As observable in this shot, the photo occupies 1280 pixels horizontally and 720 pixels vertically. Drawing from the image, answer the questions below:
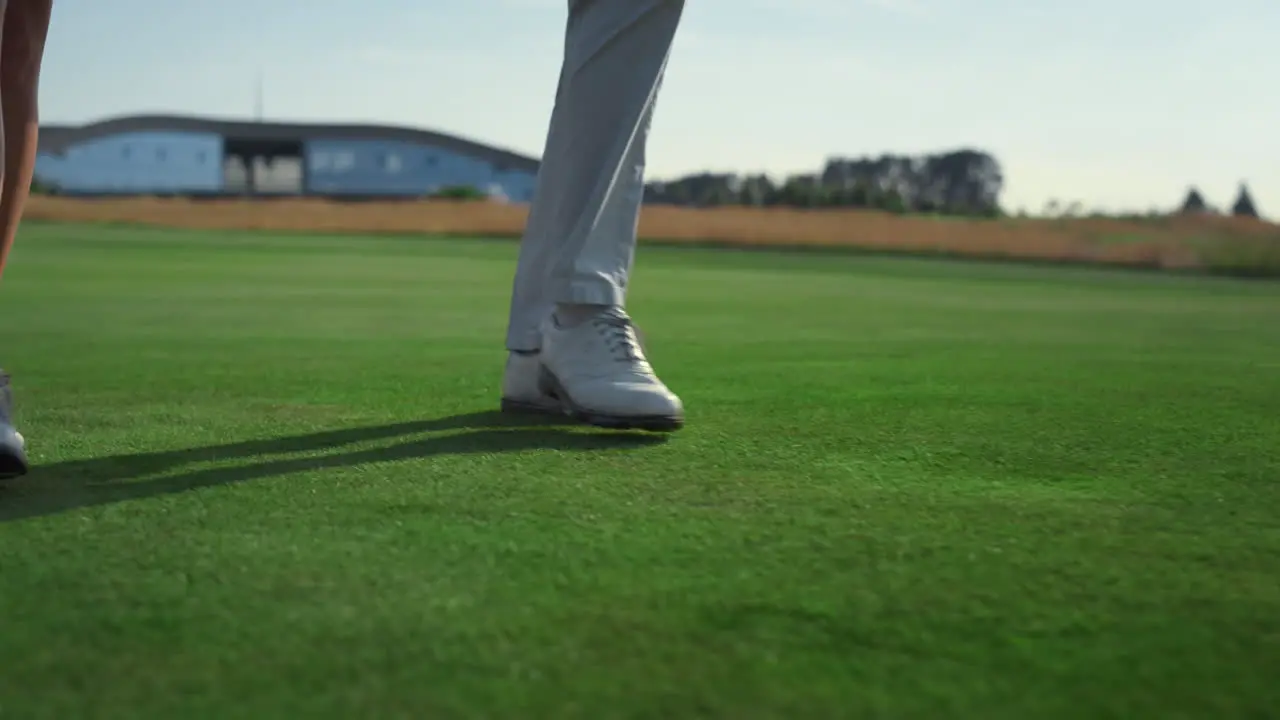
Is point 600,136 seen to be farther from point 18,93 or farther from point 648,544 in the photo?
point 648,544

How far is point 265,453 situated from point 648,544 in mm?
713

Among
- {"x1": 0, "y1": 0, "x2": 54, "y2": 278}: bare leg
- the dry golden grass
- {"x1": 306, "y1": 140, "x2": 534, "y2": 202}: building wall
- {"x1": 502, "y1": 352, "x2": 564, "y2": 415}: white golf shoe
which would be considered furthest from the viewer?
{"x1": 306, "y1": 140, "x2": 534, "y2": 202}: building wall

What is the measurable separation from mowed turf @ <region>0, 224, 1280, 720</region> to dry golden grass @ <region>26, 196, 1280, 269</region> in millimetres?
8758

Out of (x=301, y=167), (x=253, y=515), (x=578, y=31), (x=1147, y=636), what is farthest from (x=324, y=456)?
(x=301, y=167)

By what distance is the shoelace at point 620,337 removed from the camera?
2.04 meters

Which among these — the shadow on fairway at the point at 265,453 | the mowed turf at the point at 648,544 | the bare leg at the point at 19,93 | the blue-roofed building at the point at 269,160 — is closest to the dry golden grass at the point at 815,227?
the mowed turf at the point at 648,544

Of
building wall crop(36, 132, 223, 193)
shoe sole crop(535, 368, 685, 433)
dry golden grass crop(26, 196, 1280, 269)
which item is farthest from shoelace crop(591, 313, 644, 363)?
building wall crop(36, 132, 223, 193)

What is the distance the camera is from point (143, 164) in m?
42.5

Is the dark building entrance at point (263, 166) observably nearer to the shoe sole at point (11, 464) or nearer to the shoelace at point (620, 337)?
the shoelace at point (620, 337)

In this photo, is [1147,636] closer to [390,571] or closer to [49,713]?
[390,571]

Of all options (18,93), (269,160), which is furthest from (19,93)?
(269,160)

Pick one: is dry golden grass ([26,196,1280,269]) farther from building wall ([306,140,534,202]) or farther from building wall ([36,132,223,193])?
building wall ([36,132,223,193])

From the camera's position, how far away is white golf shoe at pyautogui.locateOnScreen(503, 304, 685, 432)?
1.91 metres

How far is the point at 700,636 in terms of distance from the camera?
3.06 feet
